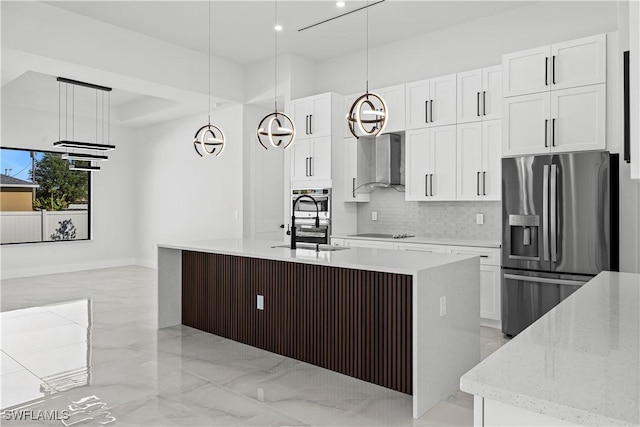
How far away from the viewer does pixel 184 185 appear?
28.9 feet

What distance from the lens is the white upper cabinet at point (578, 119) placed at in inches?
161

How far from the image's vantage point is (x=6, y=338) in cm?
438

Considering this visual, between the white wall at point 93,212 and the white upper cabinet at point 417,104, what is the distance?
22.2 feet

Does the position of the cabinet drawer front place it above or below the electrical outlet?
above

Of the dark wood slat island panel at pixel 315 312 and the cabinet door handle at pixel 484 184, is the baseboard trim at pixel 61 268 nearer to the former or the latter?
the dark wood slat island panel at pixel 315 312

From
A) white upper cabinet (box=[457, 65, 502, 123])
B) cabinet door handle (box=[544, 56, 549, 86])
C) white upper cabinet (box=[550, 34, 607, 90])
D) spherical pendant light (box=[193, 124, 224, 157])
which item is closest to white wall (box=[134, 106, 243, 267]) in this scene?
spherical pendant light (box=[193, 124, 224, 157])

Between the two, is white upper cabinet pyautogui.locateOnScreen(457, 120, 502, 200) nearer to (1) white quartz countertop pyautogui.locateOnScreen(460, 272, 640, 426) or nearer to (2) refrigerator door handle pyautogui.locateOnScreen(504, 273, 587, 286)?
(2) refrigerator door handle pyautogui.locateOnScreen(504, 273, 587, 286)

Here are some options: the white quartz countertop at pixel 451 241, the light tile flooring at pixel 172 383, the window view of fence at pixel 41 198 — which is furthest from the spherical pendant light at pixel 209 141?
the window view of fence at pixel 41 198

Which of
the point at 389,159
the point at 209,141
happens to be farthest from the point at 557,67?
the point at 209,141

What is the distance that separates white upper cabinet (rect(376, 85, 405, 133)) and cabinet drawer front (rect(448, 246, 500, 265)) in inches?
66.5

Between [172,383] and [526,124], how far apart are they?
3925 millimetres

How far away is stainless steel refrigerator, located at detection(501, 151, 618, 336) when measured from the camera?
3896mm

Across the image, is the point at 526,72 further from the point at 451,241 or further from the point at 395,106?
the point at 451,241

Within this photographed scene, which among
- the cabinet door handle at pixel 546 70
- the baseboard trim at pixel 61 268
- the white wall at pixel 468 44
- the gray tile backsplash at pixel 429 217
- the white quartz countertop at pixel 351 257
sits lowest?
the baseboard trim at pixel 61 268
